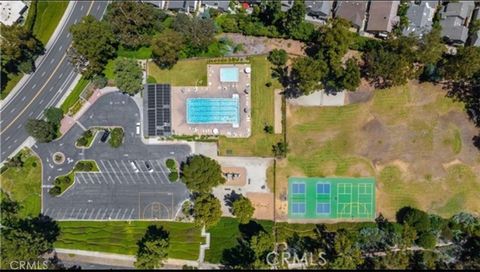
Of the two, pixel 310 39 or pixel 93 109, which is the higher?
pixel 310 39

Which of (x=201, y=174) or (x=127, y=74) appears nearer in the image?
(x=201, y=174)

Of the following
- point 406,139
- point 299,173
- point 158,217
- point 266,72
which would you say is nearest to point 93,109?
point 158,217

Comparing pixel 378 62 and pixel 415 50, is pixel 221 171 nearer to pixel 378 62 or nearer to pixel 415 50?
pixel 378 62

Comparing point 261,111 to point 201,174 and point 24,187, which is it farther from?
point 24,187

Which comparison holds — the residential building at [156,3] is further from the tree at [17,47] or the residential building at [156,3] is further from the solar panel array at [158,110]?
the tree at [17,47]

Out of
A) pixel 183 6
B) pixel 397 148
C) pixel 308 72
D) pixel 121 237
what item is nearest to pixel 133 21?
pixel 183 6

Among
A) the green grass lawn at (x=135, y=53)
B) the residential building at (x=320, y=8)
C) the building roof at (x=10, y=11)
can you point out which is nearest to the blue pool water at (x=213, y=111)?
the green grass lawn at (x=135, y=53)

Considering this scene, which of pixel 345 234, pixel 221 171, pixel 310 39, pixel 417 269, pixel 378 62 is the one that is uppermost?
pixel 310 39
